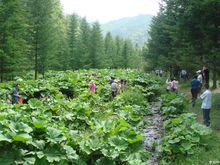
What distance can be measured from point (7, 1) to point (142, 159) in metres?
21.4

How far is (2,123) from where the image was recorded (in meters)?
7.71

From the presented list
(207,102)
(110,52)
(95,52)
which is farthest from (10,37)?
(110,52)

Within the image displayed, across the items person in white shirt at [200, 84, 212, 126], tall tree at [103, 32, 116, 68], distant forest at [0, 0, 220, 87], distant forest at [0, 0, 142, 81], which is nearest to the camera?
person in white shirt at [200, 84, 212, 126]

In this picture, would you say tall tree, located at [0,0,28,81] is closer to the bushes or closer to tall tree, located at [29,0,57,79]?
tall tree, located at [29,0,57,79]

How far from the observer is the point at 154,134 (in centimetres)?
1206

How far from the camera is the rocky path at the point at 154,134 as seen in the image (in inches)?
382

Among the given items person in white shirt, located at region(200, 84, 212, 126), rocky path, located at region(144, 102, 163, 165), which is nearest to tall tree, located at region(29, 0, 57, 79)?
rocky path, located at region(144, 102, 163, 165)

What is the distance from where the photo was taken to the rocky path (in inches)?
382

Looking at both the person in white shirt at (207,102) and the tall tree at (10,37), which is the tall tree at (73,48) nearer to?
the tall tree at (10,37)

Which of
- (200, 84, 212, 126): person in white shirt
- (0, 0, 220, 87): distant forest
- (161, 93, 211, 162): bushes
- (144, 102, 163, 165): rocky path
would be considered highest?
(0, 0, 220, 87): distant forest

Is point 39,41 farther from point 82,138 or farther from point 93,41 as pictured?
point 82,138

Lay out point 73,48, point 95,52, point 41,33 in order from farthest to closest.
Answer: point 95,52 < point 73,48 < point 41,33

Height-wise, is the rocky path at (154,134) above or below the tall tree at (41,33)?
below

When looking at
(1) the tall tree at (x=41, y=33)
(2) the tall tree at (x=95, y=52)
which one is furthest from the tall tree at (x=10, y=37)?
(2) the tall tree at (x=95, y=52)
